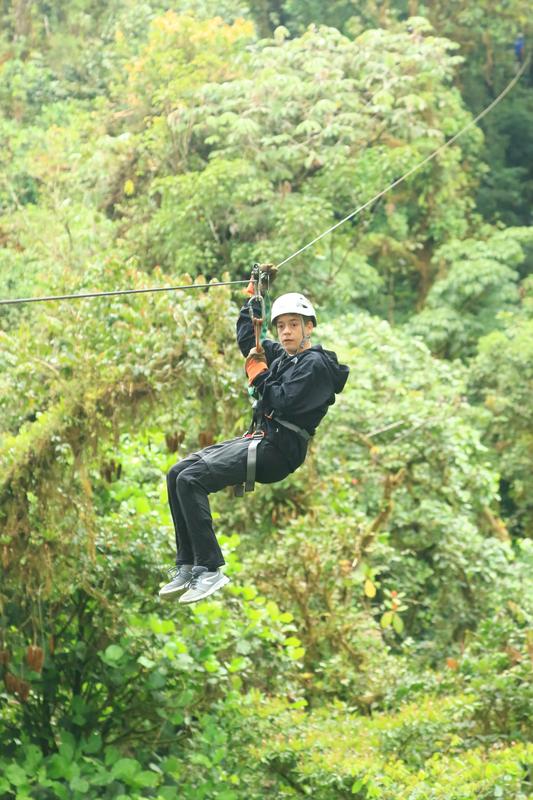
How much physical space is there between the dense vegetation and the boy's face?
213 centimetres

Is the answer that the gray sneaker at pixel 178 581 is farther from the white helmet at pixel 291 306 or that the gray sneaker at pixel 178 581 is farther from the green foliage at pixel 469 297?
the green foliage at pixel 469 297

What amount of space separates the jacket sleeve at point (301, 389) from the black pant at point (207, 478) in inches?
6.9

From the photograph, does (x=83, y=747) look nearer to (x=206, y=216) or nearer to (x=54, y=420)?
(x=54, y=420)

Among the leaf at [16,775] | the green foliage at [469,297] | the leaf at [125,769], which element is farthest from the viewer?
the green foliage at [469,297]

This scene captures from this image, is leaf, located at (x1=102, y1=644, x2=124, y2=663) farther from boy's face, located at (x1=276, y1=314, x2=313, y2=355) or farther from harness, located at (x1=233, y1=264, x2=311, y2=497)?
boy's face, located at (x1=276, y1=314, x2=313, y2=355)

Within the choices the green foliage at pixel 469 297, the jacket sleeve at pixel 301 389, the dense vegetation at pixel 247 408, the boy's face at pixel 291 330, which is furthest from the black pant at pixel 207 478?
the green foliage at pixel 469 297

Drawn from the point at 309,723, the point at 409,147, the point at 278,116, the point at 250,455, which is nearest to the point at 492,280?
the point at 409,147

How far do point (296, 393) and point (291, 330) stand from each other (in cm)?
29

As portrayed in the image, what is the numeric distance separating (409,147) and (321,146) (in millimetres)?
1067

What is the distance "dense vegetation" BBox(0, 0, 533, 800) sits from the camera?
7.12m

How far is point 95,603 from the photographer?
777 cm

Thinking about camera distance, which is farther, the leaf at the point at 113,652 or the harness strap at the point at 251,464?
the leaf at the point at 113,652

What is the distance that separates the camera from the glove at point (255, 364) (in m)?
4.72

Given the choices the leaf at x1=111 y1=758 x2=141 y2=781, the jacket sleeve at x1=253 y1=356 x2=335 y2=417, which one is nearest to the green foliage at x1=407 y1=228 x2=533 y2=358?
the leaf at x1=111 y1=758 x2=141 y2=781
